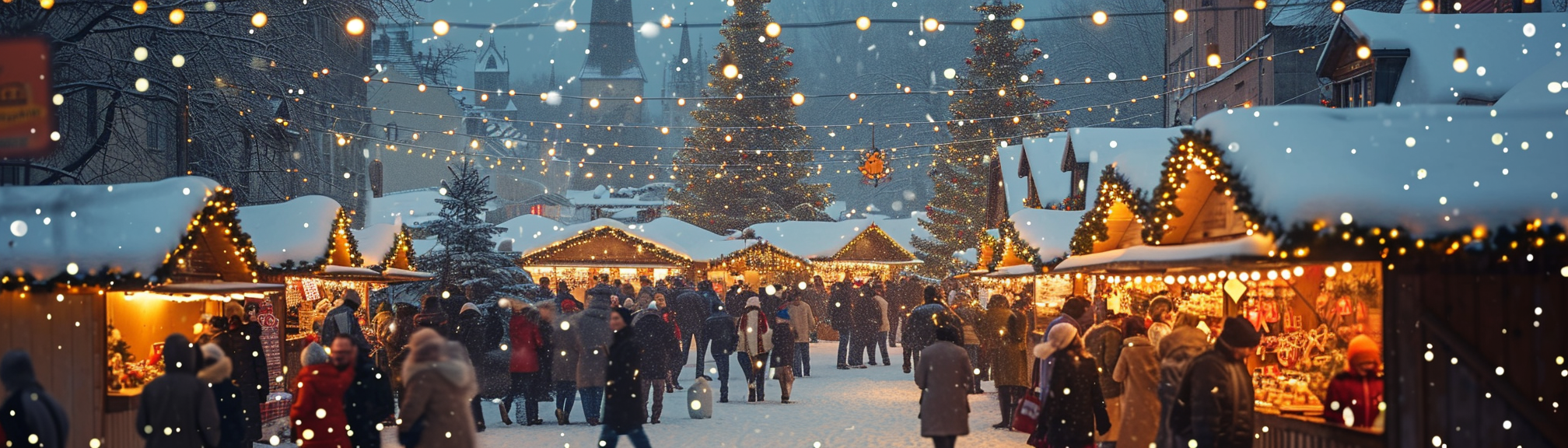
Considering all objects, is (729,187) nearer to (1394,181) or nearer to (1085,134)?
(1085,134)

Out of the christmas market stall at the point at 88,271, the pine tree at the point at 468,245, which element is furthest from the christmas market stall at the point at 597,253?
the christmas market stall at the point at 88,271

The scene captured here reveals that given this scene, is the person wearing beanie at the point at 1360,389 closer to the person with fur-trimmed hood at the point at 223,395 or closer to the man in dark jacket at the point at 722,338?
the person with fur-trimmed hood at the point at 223,395

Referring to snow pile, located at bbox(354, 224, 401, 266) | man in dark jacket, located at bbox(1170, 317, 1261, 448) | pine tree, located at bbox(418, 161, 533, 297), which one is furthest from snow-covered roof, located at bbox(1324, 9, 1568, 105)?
pine tree, located at bbox(418, 161, 533, 297)

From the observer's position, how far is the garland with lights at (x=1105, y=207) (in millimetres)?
11461

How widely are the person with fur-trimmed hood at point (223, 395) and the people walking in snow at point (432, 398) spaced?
6.22 feet

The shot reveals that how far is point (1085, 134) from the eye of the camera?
78.1 feet

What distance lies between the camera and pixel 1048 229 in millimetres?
17812

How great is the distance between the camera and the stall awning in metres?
8.71

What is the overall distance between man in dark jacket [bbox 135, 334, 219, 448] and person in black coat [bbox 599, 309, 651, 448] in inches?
121

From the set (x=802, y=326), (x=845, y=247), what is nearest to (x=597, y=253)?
→ (x=845, y=247)

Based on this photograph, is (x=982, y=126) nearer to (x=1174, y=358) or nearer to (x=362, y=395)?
(x=1174, y=358)

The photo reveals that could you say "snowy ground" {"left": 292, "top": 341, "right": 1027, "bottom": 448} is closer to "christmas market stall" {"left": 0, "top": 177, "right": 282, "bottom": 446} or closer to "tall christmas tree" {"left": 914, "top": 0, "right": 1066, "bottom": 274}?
"christmas market stall" {"left": 0, "top": 177, "right": 282, "bottom": 446}

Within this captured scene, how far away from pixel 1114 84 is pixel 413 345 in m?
54.2

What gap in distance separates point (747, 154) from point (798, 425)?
36.9 metres
